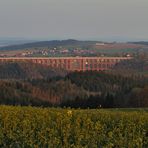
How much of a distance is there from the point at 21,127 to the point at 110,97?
58646 millimetres

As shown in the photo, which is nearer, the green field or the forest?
the green field

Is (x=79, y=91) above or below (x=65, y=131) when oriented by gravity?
below

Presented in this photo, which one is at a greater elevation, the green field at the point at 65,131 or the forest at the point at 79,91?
the green field at the point at 65,131

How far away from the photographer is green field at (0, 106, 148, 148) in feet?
50.9

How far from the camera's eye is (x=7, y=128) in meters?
18.0

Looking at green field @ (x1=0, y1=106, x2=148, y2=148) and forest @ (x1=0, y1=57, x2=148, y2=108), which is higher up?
green field @ (x1=0, y1=106, x2=148, y2=148)

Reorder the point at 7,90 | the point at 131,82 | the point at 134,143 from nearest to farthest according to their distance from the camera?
the point at 134,143
the point at 7,90
the point at 131,82

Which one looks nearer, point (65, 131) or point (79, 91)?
point (65, 131)

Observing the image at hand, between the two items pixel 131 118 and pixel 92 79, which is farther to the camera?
pixel 92 79

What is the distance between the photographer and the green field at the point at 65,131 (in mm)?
15523

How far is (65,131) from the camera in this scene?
55.2 feet

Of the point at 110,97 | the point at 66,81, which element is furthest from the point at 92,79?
the point at 110,97

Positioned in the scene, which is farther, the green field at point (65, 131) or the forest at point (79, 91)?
the forest at point (79, 91)

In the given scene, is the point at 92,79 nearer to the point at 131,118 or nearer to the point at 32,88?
the point at 32,88
